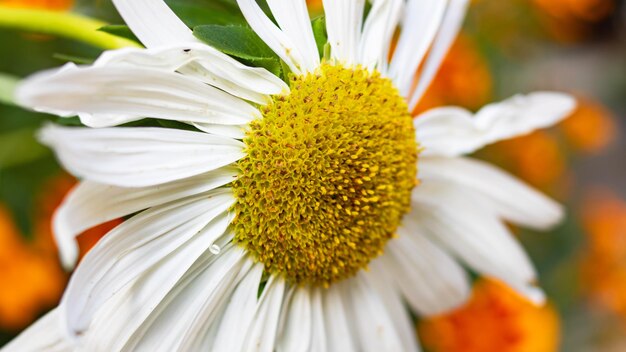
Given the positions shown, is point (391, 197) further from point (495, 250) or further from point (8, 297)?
point (8, 297)

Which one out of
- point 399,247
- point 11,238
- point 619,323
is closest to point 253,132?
point 399,247

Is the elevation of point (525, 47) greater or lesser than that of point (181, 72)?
lesser

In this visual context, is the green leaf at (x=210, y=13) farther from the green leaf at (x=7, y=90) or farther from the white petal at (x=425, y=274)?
the white petal at (x=425, y=274)

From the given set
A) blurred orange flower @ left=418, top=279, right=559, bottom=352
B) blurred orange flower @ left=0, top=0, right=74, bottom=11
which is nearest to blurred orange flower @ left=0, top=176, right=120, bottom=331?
blurred orange flower @ left=0, top=0, right=74, bottom=11

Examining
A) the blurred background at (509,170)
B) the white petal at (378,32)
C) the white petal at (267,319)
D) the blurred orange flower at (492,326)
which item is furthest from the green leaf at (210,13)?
the blurred orange flower at (492,326)

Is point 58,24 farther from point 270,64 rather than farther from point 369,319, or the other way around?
point 369,319

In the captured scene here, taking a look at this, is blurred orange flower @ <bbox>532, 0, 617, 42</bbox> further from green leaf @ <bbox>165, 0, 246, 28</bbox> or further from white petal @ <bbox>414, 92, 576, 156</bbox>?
green leaf @ <bbox>165, 0, 246, 28</bbox>
